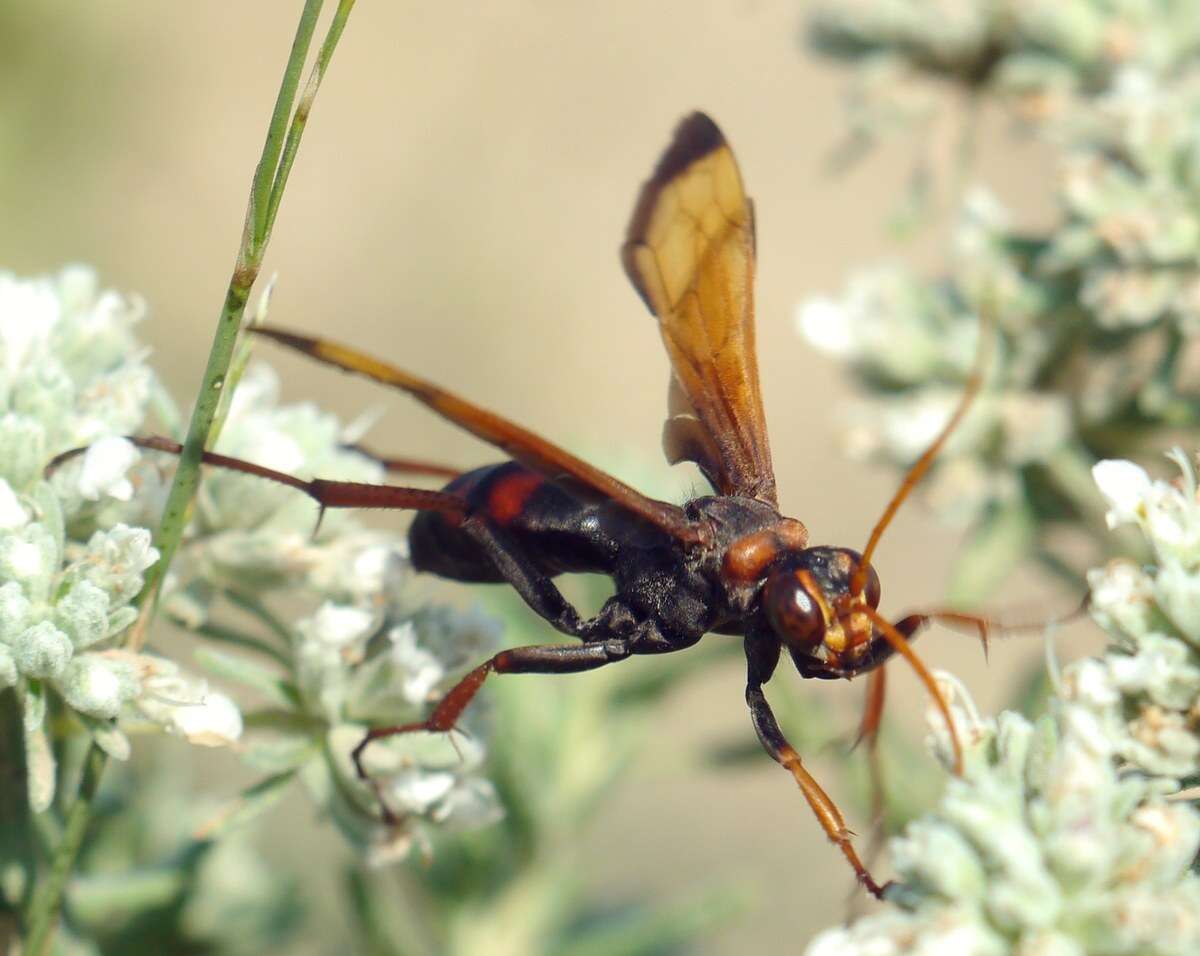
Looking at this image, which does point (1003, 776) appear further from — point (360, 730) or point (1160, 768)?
point (360, 730)

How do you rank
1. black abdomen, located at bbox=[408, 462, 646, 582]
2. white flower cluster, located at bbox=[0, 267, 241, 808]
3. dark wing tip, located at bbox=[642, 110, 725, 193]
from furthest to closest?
dark wing tip, located at bbox=[642, 110, 725, 193] → black abdomen, located at bbox=[408, 462, 646, 582] → white flower cluster, located at bbox=[0, 267, 241, 808]

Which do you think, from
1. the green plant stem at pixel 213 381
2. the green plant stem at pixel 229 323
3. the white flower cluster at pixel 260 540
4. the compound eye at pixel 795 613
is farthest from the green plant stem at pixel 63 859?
the compound eye at pixel 795 613

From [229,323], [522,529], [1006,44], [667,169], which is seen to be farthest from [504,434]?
[1006,44]

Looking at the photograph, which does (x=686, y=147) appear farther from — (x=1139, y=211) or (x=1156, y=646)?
(x=1156, y=646)

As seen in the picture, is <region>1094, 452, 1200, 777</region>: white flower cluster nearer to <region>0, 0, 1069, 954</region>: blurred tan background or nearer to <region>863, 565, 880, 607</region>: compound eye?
<region>863, 565, 880, 607</region>: compound eye

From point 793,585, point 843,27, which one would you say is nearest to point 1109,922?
point 793,585

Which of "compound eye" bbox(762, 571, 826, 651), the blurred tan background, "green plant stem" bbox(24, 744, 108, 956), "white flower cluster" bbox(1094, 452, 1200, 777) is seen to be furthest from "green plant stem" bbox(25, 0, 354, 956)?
the blurred tan background
